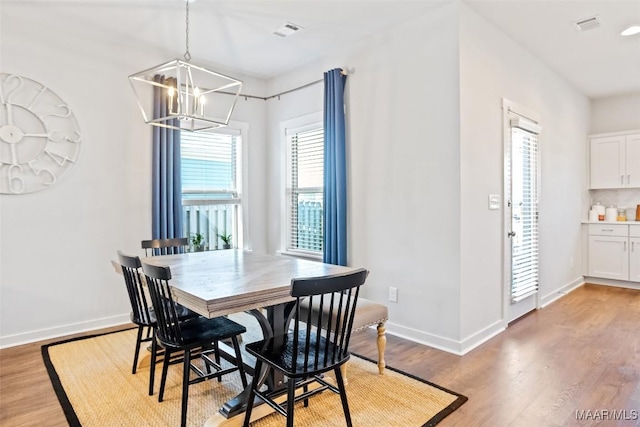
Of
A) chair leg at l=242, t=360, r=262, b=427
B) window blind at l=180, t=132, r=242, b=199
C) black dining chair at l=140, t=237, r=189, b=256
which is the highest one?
window blind at l=180, t=132, r=242, b=199

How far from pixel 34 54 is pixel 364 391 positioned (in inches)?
153

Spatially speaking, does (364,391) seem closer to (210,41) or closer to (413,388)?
(413,388)

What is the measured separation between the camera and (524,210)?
4.03 metres

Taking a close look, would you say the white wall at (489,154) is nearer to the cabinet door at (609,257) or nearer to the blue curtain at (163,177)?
the cabinet door at (609,257)

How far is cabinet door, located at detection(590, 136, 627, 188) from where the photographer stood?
5.62 m

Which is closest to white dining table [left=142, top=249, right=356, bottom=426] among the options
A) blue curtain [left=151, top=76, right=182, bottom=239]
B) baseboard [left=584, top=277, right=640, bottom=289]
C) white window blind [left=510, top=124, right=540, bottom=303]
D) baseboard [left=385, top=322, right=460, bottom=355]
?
blue curtain [left=151, top=76, right=182, bottom=239]

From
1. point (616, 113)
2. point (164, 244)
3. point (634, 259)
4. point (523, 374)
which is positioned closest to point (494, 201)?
point (523, 374)

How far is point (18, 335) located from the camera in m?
3.36

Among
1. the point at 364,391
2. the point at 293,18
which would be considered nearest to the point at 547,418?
the point at 364,391

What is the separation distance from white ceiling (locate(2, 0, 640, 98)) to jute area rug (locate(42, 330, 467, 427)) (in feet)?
9.40

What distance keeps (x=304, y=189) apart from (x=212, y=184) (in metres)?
1.11

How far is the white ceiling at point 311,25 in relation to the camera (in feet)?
10.4

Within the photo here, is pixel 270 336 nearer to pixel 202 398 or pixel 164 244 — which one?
pixel 202 398

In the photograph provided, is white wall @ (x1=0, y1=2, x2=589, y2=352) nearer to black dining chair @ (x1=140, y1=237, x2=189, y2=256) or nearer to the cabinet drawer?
black dining chair @ (x1=140, y1=237, x2=189, y2=256)
